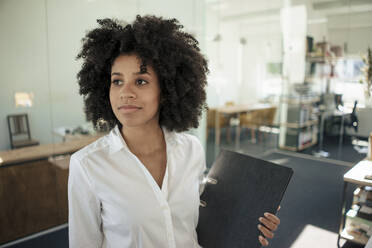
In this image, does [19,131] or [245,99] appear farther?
[245,99]

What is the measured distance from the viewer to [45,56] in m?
2.63

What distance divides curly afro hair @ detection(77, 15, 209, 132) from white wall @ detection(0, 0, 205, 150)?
57.8 inches

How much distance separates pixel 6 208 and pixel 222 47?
15.6 feet

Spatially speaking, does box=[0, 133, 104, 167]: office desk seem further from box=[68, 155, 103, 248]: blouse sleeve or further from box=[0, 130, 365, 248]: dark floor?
box=[68, 155, 103, 248]: blouse sleeve

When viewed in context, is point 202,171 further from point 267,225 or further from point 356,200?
point 356,200

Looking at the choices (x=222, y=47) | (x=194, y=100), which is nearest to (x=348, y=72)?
(x=222, y=47)

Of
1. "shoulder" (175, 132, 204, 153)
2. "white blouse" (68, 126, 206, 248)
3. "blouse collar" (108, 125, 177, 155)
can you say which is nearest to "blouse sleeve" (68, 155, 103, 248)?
"white blouse" (68, 126, 206, 248)

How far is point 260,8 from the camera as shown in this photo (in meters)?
6.57

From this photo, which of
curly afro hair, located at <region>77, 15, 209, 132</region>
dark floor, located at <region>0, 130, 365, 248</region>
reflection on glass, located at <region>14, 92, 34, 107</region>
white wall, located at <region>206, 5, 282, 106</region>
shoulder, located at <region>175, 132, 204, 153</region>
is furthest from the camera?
white wall, located at <region>206, 5, 282, 106</region>

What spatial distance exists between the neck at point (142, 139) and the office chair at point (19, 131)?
5.91 feet

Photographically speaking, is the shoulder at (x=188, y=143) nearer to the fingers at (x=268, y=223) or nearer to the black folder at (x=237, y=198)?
the black folder at (x=237, y=198)

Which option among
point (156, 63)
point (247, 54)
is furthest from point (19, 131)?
point (247, 54)

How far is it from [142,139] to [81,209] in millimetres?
373

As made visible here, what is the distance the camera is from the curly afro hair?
119cm
